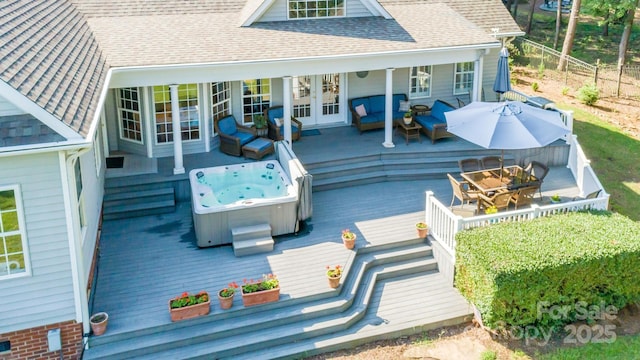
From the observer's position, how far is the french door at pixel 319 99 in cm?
1928

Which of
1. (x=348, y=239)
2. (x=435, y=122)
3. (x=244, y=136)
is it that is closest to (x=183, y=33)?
(x=244, y=136)

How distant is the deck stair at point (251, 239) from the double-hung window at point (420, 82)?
906cm

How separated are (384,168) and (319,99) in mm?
3797

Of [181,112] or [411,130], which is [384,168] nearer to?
[411,130]

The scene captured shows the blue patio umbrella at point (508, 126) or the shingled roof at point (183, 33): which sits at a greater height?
the shingled roof at point (183, 33)

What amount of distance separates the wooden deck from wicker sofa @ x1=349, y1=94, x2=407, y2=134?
10.4ft

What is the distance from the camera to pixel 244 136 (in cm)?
1762

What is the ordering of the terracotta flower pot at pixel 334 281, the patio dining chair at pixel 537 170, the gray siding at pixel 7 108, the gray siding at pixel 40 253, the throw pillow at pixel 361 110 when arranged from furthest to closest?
the throw pillow at pixel 361 110
the patio dining chair at pixel 537 170
the terracotta flower pot at pixel 334 281
the gray siding at pixel 40 253
the gray siding at pixel 7 108

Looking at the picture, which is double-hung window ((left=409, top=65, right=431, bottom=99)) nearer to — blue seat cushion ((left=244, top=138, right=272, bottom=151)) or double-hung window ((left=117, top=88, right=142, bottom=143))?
blue seat cushion ((left=244, top=138, right=272, bottom=151))

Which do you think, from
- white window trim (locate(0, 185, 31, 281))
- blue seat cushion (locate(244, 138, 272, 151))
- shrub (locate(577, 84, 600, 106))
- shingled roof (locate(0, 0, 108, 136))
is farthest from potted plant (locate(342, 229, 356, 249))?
shrub (locate(577, 84, 600, 106))

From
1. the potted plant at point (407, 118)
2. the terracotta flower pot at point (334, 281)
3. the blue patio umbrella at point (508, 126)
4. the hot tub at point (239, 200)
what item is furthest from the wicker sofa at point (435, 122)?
the terracotta flower pot at point (334, 281)

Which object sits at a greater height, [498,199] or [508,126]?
[508,126]

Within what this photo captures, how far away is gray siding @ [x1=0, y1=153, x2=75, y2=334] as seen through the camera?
9844 millimetres

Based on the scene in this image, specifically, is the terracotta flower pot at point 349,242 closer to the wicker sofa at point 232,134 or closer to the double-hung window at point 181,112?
the wicker sofa at point 232,134
